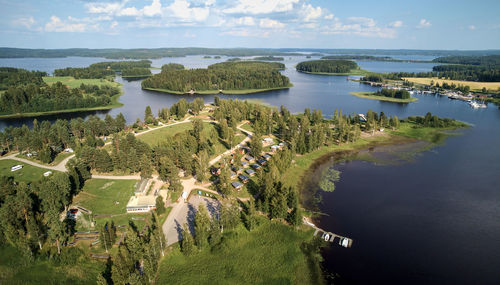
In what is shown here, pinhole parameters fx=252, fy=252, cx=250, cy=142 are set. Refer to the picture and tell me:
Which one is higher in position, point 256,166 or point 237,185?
point 256,166

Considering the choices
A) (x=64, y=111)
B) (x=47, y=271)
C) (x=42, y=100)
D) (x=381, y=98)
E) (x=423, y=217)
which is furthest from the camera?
(x=381, y=98)

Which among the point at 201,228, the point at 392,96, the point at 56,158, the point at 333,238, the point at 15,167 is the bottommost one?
the point at 333,238

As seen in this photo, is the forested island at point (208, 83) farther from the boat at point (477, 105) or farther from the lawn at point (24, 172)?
the lawn at point (24, 172)

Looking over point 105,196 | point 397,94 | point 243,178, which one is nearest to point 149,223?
point 105,196

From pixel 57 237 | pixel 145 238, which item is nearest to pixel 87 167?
pixel 57 237

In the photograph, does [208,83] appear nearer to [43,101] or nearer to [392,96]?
[43,101]

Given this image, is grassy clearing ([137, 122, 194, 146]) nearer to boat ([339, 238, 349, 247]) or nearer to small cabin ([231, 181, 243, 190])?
small cabin ([231, 181, 243, 190])

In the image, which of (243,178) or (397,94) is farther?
(397,94)
